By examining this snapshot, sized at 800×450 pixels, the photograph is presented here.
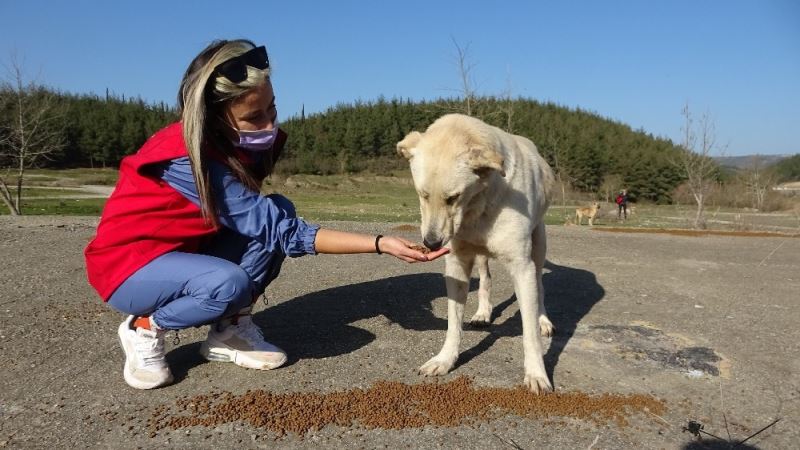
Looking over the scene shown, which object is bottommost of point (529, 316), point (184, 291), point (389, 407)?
point (389, 407)

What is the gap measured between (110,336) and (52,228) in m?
8.08

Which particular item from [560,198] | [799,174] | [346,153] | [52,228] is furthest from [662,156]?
[52,228]

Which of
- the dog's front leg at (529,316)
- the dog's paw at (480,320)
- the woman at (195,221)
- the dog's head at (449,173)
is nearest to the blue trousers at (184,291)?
the woman at (195,221)

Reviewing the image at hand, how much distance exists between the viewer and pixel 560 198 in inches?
1887

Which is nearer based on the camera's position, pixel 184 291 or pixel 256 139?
pixel 184 291

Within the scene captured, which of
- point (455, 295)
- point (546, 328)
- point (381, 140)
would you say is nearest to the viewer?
point (455, 295)

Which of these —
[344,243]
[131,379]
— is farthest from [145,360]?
[344,243]

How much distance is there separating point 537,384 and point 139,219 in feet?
9.34

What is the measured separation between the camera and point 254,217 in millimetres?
3588

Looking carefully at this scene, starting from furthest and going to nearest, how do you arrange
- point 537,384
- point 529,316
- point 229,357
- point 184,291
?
point 229,357 < point 529,316 < point 537,384 < point 184,291

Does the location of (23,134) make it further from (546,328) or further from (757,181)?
(757,181)

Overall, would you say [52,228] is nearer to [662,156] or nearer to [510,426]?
[510,426]

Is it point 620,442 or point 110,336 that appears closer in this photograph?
point 620,442

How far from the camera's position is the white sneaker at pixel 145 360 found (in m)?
3.54
